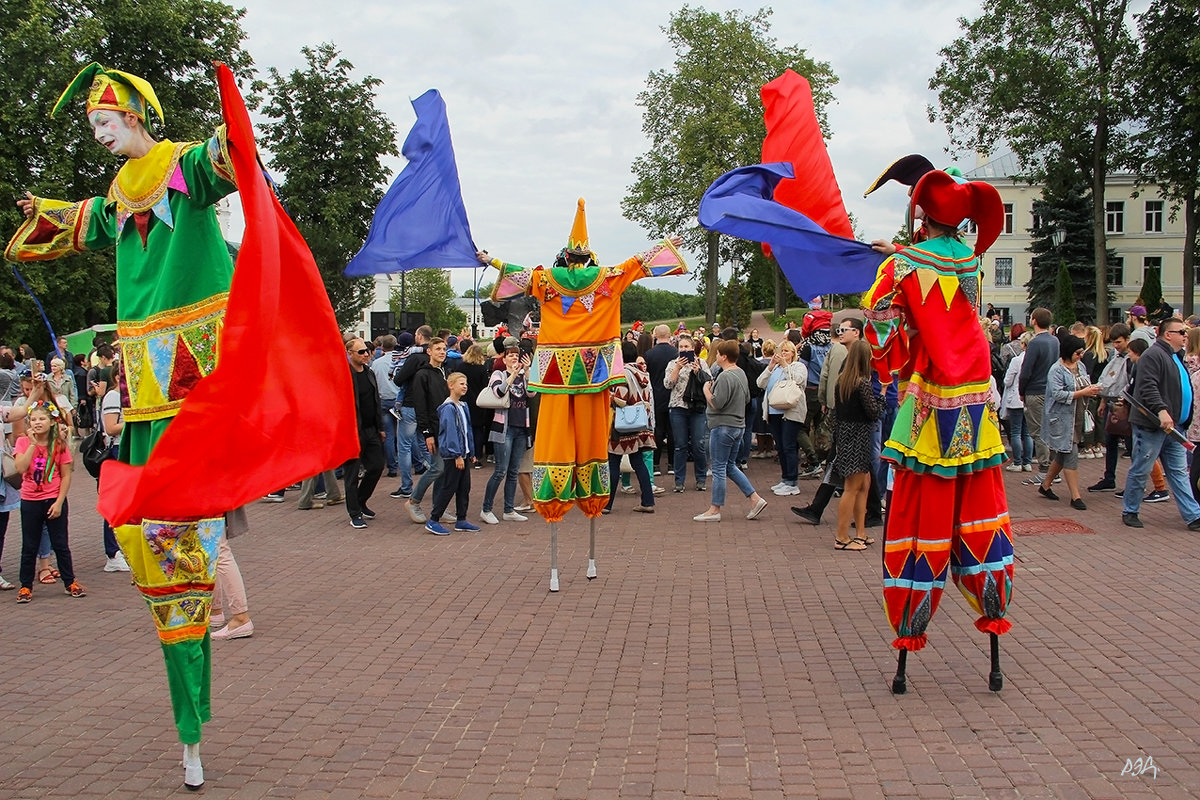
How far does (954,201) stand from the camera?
5395 millimetres

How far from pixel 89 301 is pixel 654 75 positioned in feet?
96.6

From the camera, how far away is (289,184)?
127ft

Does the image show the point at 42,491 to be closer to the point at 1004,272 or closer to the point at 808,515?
the point at 808,515

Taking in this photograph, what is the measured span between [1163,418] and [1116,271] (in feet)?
206

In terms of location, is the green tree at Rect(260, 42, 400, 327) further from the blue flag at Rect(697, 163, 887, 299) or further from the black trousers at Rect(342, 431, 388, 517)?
the blue flag at Rect(697, 163, 887, 299)

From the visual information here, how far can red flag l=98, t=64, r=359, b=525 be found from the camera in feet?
12.4

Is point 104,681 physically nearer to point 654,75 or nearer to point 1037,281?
point 654,75

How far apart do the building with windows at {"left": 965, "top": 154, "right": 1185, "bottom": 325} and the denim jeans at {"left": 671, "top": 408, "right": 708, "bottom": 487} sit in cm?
5688

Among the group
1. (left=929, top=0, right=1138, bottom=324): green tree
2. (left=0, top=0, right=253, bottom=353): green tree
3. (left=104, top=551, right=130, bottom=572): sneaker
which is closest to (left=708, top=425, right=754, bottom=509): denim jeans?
(left=104, top=551, right=130, bottom=572): sneaker

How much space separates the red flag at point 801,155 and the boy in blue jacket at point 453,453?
4.59 meters

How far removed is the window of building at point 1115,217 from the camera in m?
65.6

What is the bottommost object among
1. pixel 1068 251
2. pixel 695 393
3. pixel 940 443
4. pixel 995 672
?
pixel 995 672

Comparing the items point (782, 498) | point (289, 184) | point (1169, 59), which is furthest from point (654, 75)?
point (782, 498)

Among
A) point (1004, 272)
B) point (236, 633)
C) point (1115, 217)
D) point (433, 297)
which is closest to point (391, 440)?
point (236, 633)
